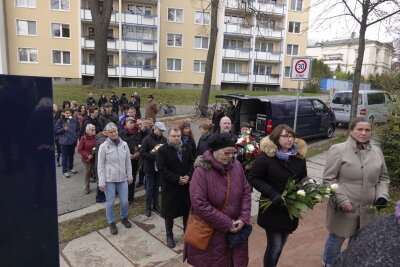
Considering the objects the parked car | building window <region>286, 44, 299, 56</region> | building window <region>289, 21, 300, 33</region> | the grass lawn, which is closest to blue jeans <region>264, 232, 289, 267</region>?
the parked car

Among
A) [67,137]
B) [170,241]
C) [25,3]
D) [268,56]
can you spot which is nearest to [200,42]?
[268,56]

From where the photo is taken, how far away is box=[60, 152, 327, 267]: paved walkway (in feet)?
12.9

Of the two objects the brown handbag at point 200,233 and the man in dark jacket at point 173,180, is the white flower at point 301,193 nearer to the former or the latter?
the brown handbag at point 200,233

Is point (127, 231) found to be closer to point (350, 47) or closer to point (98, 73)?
point (98, 73)

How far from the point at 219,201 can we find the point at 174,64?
33.4 m

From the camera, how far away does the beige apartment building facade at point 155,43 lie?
3033 centimetres

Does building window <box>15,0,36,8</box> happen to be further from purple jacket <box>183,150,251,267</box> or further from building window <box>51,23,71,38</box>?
purple jacket <box>183,150,251,267</box>

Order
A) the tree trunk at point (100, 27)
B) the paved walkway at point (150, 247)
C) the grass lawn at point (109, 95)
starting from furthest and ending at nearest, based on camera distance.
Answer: the tree trunk at point (100, 27), the grass lawn at point (109, 95), the paved walkway at point (150, 247)

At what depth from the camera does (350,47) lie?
226 ft

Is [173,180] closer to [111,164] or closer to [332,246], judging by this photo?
[111,164]

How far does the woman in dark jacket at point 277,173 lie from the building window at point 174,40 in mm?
33042

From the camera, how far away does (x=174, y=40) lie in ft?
113

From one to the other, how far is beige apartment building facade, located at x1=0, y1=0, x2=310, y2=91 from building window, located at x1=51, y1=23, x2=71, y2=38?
0.09 metres

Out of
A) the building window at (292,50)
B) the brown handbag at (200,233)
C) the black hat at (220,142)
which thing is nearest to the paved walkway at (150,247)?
the brown handbag at (200,233)
